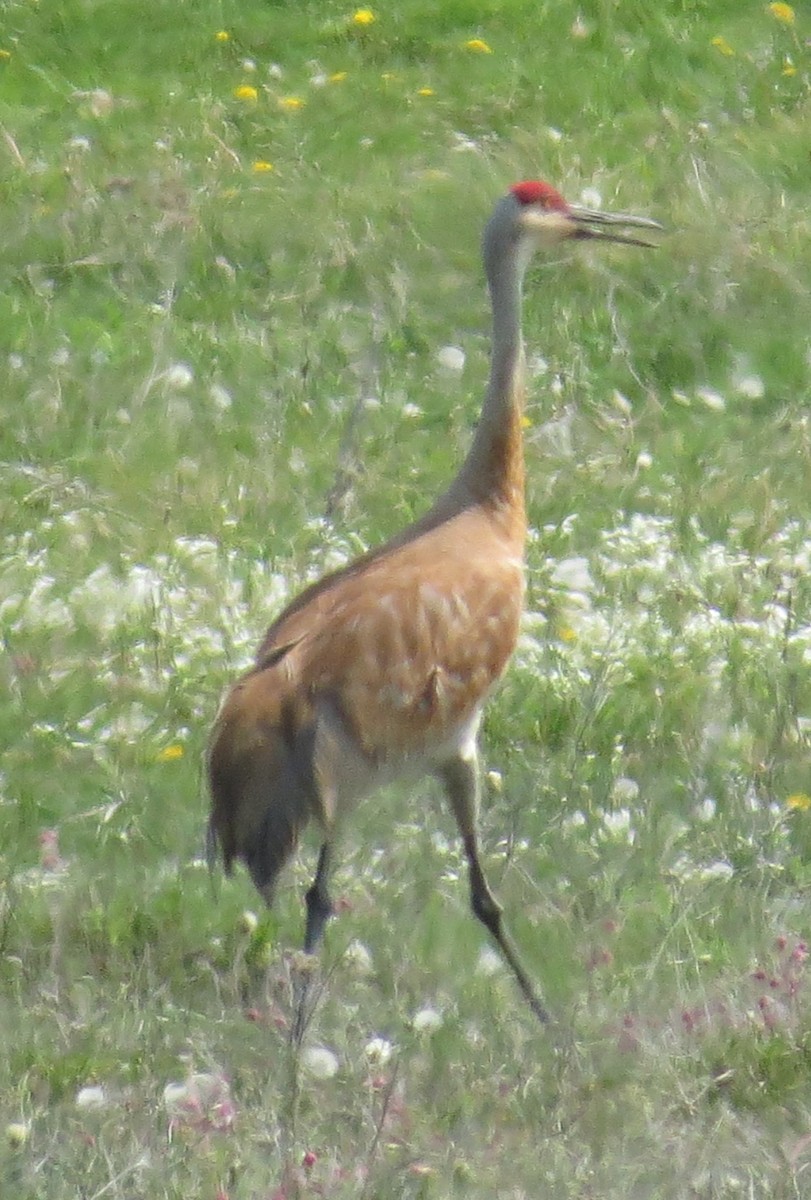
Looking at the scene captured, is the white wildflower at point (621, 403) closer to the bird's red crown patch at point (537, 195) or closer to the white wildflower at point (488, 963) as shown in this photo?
the bird's red crown patch at point (537, 195)

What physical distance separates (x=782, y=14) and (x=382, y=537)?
5088mm

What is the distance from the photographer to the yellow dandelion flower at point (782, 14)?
10477mm

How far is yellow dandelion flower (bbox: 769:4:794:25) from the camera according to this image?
1048cm

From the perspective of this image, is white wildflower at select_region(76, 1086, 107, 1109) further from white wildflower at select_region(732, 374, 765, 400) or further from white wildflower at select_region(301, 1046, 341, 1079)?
white wildflower at select_region(732, 374, 765, 400)

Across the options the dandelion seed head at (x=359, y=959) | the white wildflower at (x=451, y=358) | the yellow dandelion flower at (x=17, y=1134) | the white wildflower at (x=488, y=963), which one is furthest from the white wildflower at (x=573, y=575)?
the yellow dandelion flower at (x=17, y=1134)

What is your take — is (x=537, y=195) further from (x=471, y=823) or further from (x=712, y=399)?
(x=712, y=399)

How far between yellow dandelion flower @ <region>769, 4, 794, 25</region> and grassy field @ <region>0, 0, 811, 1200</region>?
0.29 feet

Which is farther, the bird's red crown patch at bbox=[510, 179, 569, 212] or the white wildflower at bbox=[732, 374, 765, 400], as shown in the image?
the white wildflower at bbox=[732, 374, 765, 400]

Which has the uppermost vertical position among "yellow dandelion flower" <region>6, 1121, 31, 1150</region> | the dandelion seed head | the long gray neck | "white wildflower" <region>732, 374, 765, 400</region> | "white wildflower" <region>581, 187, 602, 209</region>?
the long gray neck

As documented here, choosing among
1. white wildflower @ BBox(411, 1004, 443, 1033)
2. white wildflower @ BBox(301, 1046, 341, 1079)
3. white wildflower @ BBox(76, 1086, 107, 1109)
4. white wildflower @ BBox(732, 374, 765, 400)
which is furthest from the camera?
white wildflower @ BBox(732, 374, 765, 400)

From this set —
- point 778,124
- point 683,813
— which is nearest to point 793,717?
point 683,813

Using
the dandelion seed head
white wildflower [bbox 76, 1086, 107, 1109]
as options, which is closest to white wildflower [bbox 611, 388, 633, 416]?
the dandelion seed head

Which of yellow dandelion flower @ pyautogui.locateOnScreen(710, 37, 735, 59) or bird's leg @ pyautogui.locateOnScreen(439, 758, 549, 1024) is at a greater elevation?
yellow dandelion flower @ pyautogui.locateOnScreen(710, 37, 735, 59)

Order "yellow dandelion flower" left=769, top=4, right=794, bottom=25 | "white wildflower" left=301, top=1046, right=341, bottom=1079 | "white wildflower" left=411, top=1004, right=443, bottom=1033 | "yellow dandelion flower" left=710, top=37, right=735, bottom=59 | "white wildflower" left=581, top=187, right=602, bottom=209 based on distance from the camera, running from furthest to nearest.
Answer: "yellow dandelion flower" left=769, top=4, right=794, bottom=25 → "yellow dandelion flower" left=710, top=37, right=735, bottom=59 → "white wildflower" left=581, top=187, right=602, bottom=209 → "white wildflower" left=411, top=1004, right=443, bottom=1033 → "white wildflower" left=301, top=1046, right=341, bottom=1079
